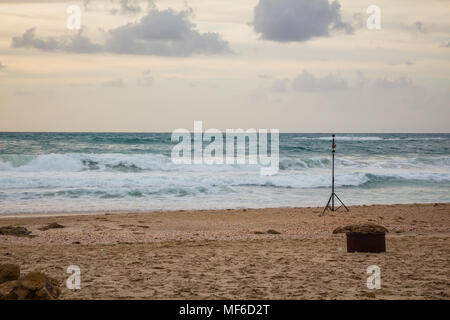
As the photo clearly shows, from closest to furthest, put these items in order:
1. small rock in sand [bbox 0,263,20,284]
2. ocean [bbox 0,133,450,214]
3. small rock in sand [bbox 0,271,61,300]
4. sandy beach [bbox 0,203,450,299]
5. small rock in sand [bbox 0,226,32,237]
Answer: small rock in sand [bbox 0,271,61,300]
small rock in sand [bbox 0,263,20,284]
sandy beach [bbox 0,203,450,299]
small rock in sand [bbox 0,226,32,237]
ocean [bbox 0,133,450,214]

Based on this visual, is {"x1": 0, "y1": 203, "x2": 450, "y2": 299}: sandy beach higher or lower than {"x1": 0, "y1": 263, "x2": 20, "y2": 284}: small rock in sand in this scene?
lower

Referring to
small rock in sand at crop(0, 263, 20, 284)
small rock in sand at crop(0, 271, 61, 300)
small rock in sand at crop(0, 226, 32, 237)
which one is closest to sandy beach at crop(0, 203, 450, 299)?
small rock in sand at crop(0, 226, 32, 237)

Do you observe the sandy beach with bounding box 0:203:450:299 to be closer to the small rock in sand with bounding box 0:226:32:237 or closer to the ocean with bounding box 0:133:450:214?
the small rock in sand with bounding box 0:226:32:237

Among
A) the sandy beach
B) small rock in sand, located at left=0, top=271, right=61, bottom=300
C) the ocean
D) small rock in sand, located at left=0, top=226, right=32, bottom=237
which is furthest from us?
the ocean

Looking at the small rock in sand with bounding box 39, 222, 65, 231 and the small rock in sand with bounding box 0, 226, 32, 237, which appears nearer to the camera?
the small rock in sand with bounding box 0, 226, 32, 237

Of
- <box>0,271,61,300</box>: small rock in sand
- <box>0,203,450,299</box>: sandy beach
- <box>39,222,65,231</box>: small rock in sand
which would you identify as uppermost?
<box>0,271,61,300</box>: small rock in sand

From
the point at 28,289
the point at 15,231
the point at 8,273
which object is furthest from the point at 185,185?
the point at 28,289

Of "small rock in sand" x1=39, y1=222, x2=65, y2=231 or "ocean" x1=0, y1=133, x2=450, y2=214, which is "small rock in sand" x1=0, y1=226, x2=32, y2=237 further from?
"ocean" x1=0, y1=133, x2=450, y2=214

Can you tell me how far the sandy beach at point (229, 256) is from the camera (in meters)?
6.43

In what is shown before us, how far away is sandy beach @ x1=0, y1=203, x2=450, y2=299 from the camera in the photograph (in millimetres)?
6426

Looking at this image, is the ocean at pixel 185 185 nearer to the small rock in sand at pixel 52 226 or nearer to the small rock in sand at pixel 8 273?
the small rock in sand at pixel 52 226

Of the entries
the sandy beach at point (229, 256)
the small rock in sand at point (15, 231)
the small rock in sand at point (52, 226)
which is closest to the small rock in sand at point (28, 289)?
the sandy beach at point (229, 256)

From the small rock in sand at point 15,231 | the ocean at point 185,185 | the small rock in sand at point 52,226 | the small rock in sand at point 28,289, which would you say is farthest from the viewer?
the ocean at point 185,185

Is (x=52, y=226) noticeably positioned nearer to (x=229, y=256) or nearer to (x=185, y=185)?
(x=229, y=256)
